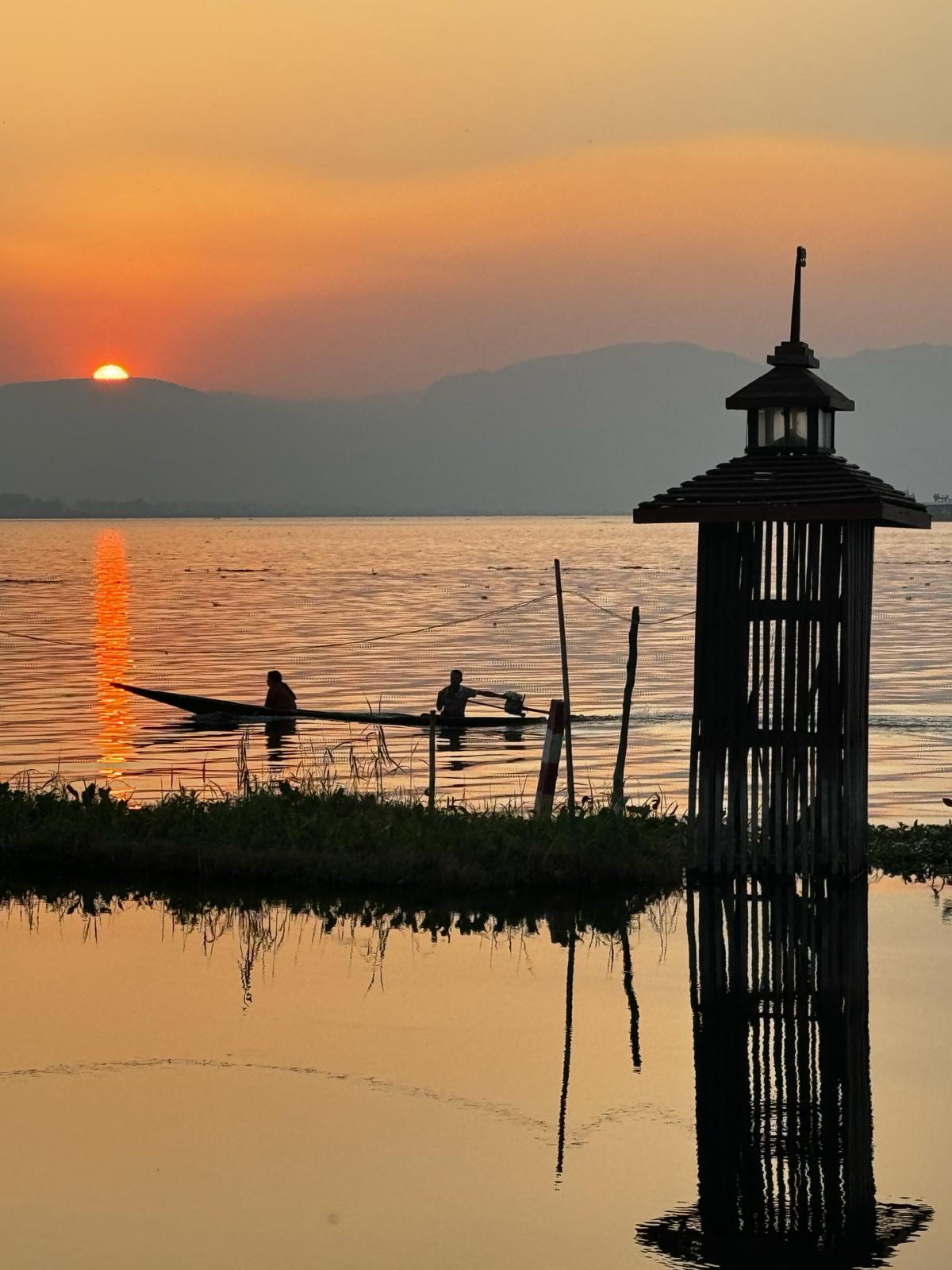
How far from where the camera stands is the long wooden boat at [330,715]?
33688 millimetres

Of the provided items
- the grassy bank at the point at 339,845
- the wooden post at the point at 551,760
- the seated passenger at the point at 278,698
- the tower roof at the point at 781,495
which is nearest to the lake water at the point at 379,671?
the seated passenger at the point at 278,698

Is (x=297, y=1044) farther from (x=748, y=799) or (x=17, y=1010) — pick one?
(x=748, y=799)

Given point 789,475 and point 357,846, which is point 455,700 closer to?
point 357,846

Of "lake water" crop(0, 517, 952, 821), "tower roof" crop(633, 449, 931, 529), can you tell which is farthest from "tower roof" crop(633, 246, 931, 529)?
"lake water" crop(0, 517, 952, 821)

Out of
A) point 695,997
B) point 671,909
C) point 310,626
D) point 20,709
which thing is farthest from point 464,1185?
point 310,626

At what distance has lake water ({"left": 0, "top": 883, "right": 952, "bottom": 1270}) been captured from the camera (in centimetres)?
945

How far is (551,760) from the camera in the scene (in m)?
20.4

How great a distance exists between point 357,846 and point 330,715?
17551mm

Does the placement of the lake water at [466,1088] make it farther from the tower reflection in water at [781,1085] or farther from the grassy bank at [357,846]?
the grassy bank at [357,846]

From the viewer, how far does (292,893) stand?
17484 mm

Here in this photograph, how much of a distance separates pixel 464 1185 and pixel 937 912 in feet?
25.5

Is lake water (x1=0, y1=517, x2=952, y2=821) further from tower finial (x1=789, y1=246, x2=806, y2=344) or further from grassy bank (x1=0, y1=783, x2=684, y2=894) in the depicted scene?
tower finial (x1=789, y1=246, x2=806, y2=344)

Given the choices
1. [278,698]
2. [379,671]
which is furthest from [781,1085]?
[379,671]

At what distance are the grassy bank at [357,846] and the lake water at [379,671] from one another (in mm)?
3744
